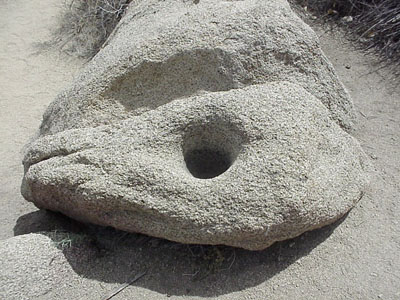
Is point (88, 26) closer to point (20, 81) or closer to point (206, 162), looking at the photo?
point (20, 81)

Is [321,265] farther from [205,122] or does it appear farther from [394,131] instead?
[394,131]

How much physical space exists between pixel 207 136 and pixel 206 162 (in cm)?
17

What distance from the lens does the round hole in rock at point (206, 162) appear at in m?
2.12

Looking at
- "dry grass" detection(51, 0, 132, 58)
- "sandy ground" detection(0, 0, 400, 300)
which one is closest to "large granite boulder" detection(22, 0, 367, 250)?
"sandy ground" detection(0, 0, 400, 300)

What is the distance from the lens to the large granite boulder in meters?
1.85

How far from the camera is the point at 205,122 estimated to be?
80.0 inches

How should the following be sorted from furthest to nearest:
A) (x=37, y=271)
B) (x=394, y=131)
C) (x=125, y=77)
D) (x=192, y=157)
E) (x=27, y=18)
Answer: (x=27, y=18)
(x=394, y=131)
(x=125, y=77)
(x=192, y=157)
(x=37, y=271)

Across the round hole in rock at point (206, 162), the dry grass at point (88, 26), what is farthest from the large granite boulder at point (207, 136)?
the dry grass at point (88, 26)

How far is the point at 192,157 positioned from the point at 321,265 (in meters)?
0.76

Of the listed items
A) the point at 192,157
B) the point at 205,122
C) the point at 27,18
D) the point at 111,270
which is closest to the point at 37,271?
the point at 111,270

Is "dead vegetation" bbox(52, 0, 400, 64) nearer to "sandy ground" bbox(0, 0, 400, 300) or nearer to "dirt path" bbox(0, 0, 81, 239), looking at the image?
"dirt path" bbox(0, 0, 81, 239)

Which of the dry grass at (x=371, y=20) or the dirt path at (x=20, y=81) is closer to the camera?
the dirt path at (x=20, y=81)

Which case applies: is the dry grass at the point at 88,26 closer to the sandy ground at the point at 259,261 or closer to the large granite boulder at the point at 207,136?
the large granite boulder at the point at 207,136

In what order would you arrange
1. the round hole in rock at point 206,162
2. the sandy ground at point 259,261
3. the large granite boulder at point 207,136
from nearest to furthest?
the large granite boulder at point 207,136, the sandy ground at point 259,261, the round hole in rock at point 206,162
